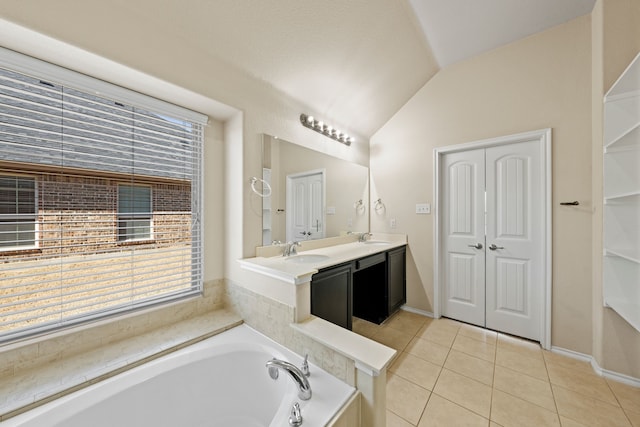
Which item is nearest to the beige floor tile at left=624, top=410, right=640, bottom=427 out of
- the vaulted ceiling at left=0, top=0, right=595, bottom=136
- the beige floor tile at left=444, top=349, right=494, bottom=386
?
the beige floor tile at left=444, top=349, right=494, bottom=386

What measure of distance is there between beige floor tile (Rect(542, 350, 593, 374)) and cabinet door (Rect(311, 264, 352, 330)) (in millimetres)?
1703

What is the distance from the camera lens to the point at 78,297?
55.2 inches

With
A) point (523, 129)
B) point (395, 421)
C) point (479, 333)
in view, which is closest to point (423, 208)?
point (523, 129)

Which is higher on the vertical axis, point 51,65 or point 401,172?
point 51,65

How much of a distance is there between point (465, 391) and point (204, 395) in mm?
1696

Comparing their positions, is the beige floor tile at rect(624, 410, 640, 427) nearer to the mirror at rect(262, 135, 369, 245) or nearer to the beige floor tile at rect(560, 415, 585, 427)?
the beige floor tile at rect(560, 415, 585, 427)

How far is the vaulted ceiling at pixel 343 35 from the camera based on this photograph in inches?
56.6

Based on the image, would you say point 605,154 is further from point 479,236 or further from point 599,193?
point 479,236

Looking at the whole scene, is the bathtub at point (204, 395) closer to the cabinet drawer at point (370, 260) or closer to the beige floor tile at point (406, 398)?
the beige floor tile at point (406, 398)

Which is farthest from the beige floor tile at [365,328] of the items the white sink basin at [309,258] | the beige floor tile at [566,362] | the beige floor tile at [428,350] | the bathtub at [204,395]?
the beige floor tile at [566,362]

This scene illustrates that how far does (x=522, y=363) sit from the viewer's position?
1.94 metres

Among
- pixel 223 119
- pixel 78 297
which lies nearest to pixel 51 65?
pixel 223 119

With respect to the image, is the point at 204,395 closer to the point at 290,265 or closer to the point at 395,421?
the point at 290,265

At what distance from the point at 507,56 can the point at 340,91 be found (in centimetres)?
164
